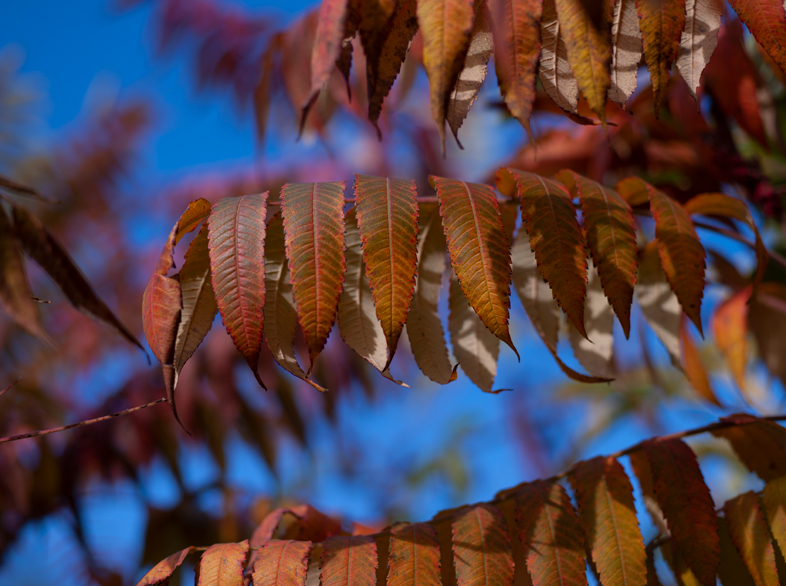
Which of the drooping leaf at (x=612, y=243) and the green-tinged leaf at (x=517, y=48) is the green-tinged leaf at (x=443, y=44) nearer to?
the green-tinged leaf at (x=517, y=48)

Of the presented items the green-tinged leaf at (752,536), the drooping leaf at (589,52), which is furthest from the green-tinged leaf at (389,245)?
the green-tinged leaf at (752,536)

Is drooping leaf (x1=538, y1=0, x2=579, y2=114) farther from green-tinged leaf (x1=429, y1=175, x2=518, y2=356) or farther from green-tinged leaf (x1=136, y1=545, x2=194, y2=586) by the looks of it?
green-tinged leaf (x1=136, y1=545, x2=194, y2=586)

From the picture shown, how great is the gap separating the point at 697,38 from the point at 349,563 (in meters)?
0.78

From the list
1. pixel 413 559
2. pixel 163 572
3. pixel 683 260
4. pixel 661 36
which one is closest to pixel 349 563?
pixel 413 559

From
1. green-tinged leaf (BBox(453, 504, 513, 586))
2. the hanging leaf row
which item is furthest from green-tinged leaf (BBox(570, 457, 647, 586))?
green-tinged leaf (BBox(453, 504, 513, 586))

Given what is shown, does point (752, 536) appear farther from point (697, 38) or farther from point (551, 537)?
point (697, 38)

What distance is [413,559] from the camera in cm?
76

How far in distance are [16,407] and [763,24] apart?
82.1 inches

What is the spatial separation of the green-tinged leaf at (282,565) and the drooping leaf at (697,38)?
0.74 m

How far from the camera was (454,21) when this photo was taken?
0.59 meters

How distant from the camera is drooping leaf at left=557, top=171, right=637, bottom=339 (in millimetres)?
702

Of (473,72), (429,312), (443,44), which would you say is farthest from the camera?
(429,312)

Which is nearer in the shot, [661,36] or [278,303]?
[661,36]

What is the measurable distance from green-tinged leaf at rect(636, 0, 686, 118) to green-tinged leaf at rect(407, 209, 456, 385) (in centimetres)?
39
